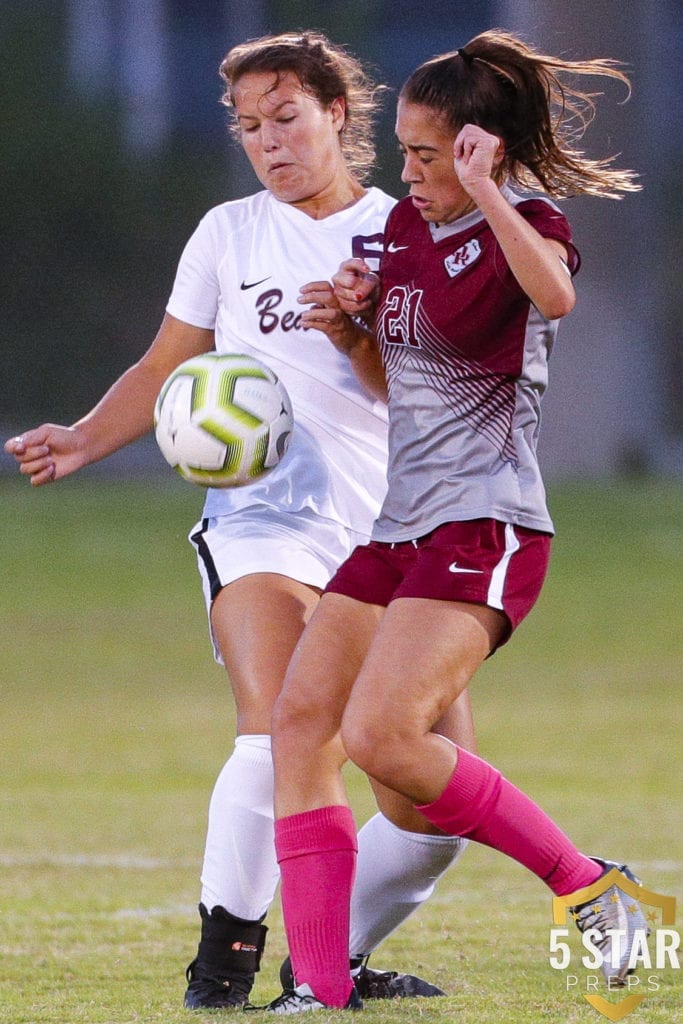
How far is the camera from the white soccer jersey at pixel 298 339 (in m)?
3.90

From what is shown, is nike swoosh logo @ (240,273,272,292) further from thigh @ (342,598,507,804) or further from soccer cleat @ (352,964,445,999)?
soccer cleat @ (352,964,445,999)

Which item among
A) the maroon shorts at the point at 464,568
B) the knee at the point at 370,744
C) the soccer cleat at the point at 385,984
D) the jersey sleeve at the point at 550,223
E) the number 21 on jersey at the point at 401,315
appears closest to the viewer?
the knee at the point at 370,744

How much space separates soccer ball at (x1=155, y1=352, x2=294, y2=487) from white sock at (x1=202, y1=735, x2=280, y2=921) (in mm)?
601

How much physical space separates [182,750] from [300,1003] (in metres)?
5.58

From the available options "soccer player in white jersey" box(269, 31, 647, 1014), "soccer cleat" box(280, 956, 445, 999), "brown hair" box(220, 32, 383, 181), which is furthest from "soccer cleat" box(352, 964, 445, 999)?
"brown hair" box(220, 32, 383, 181)

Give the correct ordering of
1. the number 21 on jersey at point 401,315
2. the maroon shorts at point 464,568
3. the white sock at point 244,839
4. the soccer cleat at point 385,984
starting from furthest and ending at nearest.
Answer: the soccer cleat at point 385,984 → the white sock at point 244,839 → the number 21 on jersey at point 401,315 → the maroon shorts at point 464,568

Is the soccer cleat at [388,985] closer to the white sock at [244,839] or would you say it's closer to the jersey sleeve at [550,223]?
the white sock at [244,839]

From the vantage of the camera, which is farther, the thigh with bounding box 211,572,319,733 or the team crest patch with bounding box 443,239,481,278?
the thigh with bounding box 211,572,319,733

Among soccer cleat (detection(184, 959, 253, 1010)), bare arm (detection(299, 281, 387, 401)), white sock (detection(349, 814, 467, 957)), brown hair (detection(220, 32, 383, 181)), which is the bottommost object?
soccer cleat (detection(184, 959, 253, 1010))

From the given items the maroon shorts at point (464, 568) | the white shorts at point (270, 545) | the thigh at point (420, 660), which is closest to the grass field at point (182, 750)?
the thigh at point (420, 660)

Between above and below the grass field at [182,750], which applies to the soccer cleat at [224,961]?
above

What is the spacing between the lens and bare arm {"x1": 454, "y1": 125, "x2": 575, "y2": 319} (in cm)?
313

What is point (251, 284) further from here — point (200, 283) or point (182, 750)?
point (182, 750)

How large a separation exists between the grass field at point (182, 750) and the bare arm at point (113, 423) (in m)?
1.23
